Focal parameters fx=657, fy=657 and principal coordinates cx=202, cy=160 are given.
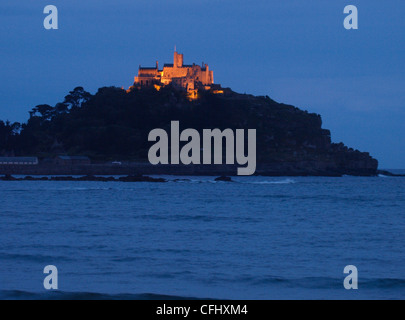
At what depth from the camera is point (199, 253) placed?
73.1 feet

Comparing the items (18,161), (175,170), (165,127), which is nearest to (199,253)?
(18,161)

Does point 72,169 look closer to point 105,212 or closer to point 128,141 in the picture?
point 128,141

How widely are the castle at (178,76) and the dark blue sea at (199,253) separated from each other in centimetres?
13072

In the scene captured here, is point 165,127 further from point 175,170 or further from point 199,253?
point 199,253

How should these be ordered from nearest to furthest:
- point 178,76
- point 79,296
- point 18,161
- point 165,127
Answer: point 79,296 → point 18,161 → point 165,127 → point 178,76

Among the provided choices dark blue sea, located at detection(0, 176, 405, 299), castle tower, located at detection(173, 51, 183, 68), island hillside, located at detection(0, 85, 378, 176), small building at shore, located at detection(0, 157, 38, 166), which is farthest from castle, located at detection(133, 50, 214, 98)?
dark blue sea, located at detection(0, 176, 405, 299)

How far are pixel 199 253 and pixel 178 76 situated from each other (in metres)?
151

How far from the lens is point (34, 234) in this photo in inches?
1056

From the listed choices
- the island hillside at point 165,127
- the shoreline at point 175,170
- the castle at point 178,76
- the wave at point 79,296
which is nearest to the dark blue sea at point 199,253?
the wave at point 79,296

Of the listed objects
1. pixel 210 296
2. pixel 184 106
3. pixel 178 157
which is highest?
pixel 184 106

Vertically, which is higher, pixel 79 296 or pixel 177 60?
pixel 177 60

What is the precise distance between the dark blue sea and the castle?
429ft

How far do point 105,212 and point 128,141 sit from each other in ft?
344
